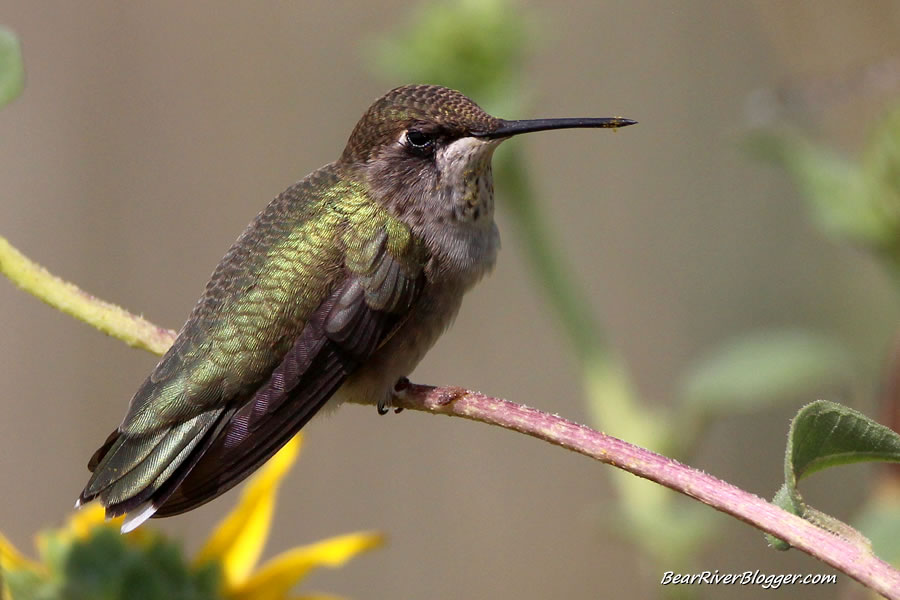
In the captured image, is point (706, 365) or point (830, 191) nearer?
point (830, 191)

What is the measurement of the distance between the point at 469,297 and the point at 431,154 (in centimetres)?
351

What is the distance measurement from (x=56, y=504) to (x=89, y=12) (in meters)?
2.59

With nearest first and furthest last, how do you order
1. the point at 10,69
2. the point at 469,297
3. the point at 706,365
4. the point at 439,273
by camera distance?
the point at 10,69
the point at 439,273
the point at 706,365
the point at 469,297

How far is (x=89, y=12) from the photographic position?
6.02 m

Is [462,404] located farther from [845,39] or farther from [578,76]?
[578,76]

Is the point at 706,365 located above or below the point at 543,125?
above

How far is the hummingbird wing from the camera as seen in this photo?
71.2 inches

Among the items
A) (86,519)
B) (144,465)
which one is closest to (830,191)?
(144,465)

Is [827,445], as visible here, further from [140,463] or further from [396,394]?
[140,463]

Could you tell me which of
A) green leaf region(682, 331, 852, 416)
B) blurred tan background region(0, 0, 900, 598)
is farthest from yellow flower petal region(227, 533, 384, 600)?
blurred tan background region(0, 0, 900, 598)

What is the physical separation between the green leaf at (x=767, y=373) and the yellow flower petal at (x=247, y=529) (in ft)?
3.17

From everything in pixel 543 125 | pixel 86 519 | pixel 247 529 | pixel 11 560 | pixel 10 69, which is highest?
pixel 543 125

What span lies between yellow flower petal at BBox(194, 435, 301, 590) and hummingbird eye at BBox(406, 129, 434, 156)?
0.68 m

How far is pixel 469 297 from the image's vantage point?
5.81m
